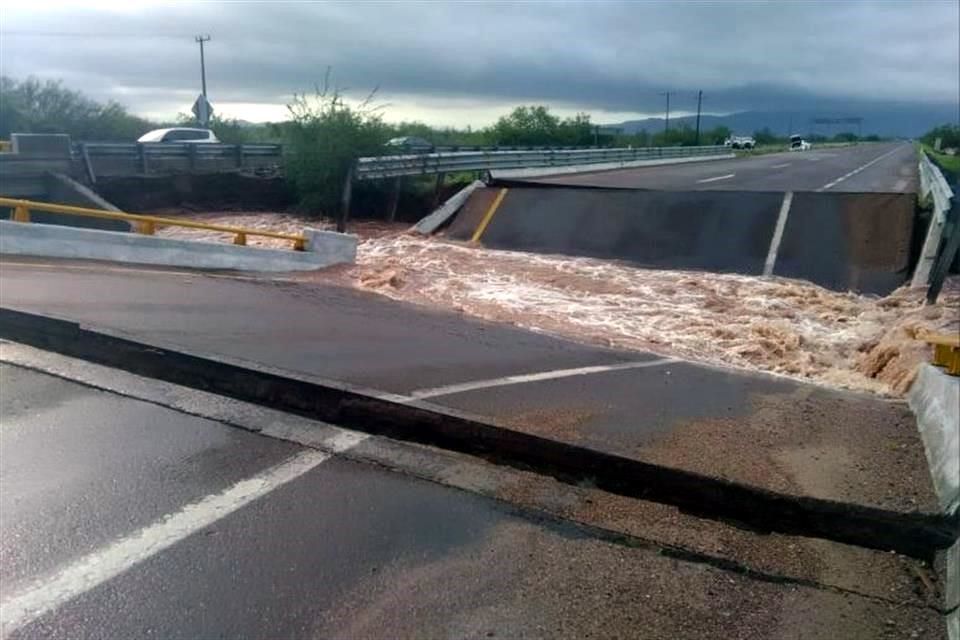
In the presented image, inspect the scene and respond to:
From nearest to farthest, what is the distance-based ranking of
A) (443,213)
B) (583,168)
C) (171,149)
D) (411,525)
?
(411,525) < (443,213) < (171,149) < (583,168)

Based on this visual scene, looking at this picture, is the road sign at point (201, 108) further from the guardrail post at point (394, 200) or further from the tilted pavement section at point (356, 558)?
the tilted pavement section at point (356, 558)

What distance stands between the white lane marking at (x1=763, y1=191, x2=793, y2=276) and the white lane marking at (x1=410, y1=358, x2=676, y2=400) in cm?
865

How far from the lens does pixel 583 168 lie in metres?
36.5

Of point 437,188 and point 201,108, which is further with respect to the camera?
point 201,108

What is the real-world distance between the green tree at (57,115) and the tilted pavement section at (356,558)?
1580 inches

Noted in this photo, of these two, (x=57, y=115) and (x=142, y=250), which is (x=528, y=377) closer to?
(x=142, y=250)

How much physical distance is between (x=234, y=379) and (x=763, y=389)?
4.63 metres

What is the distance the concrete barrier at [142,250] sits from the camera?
1438 cm

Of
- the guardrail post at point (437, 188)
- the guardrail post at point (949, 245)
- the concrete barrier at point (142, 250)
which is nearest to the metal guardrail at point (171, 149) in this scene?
the guardrail post at point (437, 188)

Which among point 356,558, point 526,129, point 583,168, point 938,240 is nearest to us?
point 356,558

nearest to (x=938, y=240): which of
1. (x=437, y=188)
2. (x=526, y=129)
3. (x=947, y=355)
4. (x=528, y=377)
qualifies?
(x=528, y=377)

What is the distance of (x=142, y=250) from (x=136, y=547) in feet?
36.3

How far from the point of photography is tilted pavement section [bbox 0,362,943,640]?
4.46 m

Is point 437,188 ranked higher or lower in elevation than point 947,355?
higher
